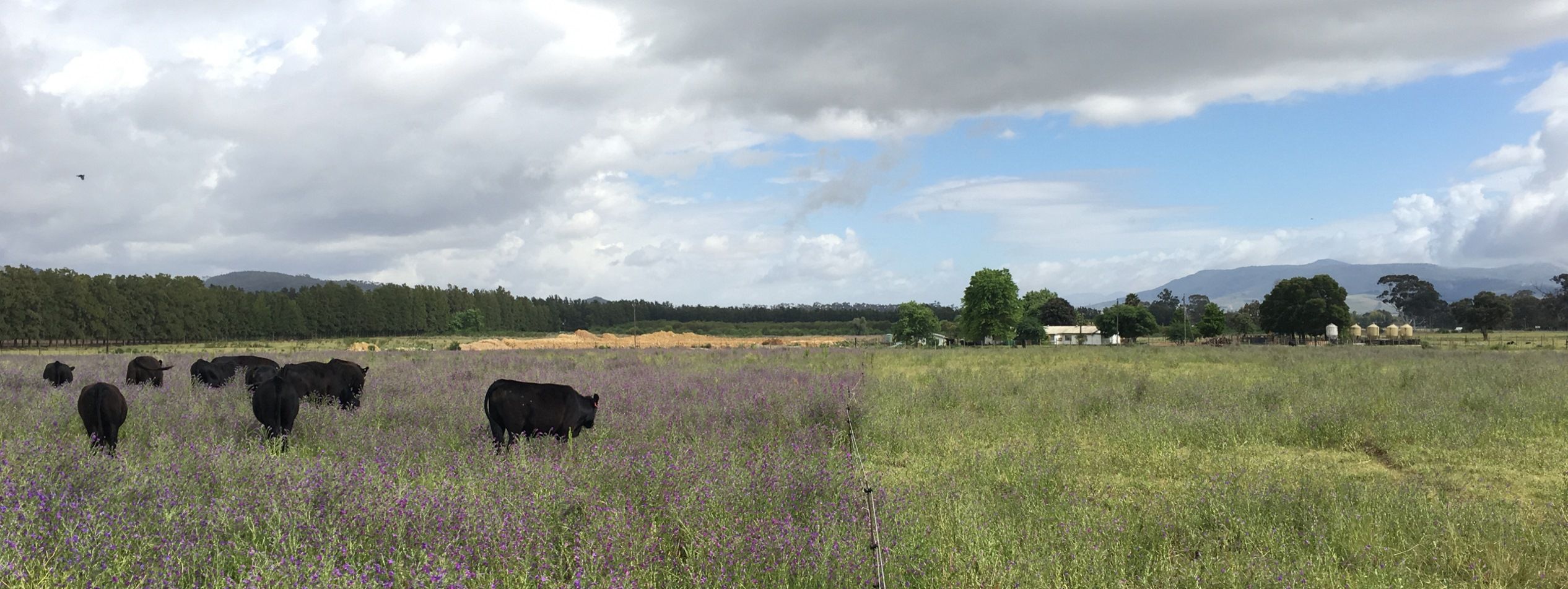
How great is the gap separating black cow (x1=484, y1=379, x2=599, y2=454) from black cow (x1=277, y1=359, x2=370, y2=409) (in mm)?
4524

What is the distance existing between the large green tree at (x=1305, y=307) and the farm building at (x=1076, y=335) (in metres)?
17.1

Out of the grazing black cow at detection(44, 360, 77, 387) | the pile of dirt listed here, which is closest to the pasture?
the grazing black cow at detection(44, 360, 77, 387)

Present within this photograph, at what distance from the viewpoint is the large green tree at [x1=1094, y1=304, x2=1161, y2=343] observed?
10956 centimetres

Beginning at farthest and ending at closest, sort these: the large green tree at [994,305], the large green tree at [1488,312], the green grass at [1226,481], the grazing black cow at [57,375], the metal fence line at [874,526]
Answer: the large green tree at [1488,312]
the large green tree at [994,305]
the grazing black cow at [57,375]
the green grass at [1226,481]
the metal fence line at [874,526]

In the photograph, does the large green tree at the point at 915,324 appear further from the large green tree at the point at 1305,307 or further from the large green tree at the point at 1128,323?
the large green tree at the point at 1305,307

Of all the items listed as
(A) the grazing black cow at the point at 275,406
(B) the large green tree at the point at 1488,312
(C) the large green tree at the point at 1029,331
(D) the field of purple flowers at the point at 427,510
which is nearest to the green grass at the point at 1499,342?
(B) the large green tree at the point at 1488,312

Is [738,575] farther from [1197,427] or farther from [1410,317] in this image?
[1410,317]

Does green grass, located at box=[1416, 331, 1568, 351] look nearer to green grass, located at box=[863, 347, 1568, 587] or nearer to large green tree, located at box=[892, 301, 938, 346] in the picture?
green grass, located at box=[863, 347, 1568, 587]

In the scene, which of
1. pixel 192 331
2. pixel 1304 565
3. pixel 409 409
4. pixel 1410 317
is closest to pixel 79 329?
pixel 192 331

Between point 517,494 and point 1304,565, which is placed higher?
point 517,494

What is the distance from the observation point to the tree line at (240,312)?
236 feet

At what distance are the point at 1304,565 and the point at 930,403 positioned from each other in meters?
8.82

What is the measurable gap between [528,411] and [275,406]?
3.21 meters

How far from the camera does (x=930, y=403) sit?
13.5 m
